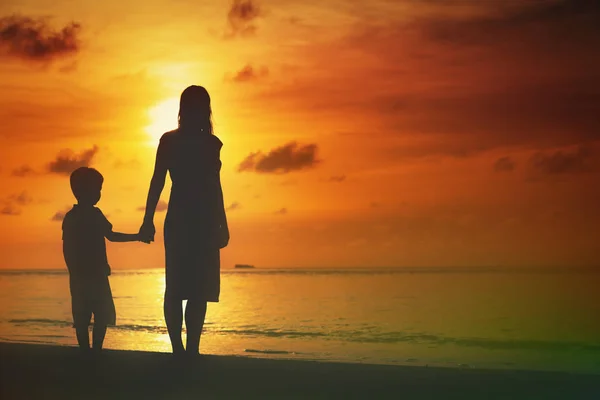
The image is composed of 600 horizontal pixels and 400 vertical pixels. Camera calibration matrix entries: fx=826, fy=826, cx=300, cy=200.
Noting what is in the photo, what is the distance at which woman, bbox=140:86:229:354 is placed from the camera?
19.4ft

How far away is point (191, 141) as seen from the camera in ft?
19.5

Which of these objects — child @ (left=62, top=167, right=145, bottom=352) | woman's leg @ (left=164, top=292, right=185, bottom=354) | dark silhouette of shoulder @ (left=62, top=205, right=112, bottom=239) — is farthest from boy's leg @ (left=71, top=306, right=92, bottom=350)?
woman's leg @ (left=164, top=292, right=185, bottom=354)

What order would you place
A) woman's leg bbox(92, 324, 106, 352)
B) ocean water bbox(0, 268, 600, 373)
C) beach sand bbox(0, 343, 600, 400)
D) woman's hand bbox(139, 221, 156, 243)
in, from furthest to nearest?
ocean water bbox(0, 268, 600, 373)
woman's leg bbox(92, 324, 106, 352)
woman's hand bbox(139, 221, 156, 243)
beach sand bbox(0, 343, 600, 400)

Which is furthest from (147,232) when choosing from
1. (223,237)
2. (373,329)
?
(373,329)

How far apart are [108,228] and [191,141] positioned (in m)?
1.14

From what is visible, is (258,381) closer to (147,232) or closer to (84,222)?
(147,232)

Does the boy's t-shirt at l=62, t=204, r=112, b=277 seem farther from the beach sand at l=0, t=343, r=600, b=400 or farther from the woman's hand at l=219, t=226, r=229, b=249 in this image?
the woman's hand at l=219, t=226, r=229, b=249

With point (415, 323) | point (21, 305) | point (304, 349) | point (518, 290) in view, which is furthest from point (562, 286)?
point (304, 349)

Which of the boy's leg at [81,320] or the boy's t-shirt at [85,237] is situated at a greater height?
the boy's t-shirt at [85,237]

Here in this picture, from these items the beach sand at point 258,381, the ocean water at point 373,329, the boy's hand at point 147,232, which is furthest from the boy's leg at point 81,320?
the ocean water at point 373,329

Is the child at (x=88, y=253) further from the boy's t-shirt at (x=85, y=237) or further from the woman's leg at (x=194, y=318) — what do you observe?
the woman's leg at (x=194, y=318)

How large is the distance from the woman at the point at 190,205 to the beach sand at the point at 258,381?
1.51 ft

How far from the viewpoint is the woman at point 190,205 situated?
233 inches

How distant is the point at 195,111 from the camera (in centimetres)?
591
